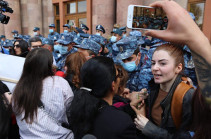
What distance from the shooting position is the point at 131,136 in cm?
110

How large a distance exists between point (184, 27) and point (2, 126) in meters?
1.34

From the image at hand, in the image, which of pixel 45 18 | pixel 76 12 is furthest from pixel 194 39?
pixel 45 18

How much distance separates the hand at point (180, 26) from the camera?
1.68ft

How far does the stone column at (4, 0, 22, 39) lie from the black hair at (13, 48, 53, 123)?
1051cm

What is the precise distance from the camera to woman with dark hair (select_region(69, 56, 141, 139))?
1.08 m

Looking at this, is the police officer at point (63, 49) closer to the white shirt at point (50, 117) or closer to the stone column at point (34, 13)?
the white shirt at point (50, 117)

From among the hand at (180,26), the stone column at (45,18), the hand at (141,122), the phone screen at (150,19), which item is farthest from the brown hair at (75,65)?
the stone column at (45,18)

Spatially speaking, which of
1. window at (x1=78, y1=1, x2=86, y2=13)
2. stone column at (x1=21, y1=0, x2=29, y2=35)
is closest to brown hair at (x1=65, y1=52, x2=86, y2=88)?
window at (x1=78, y1=1, x2=86, y2=13)

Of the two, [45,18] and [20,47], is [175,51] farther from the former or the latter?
[45,18]

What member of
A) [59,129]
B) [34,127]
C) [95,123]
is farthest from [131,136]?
Result: [34,127]

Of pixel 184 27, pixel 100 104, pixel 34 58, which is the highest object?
pixel 184 27

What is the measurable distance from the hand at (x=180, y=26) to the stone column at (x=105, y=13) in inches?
258

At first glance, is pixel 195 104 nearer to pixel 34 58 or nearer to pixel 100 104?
pixel 100 104

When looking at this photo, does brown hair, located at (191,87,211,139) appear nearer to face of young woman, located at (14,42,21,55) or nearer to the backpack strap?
the backpack strap
